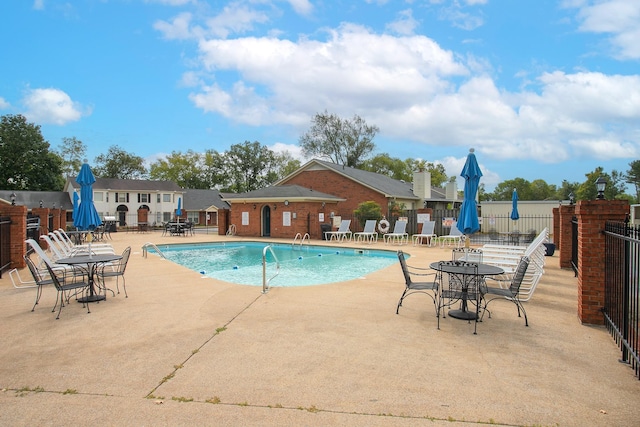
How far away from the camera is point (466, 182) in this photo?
958cm

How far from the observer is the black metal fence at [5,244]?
10.2 m

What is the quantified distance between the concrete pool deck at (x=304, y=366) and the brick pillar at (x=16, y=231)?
186 inches

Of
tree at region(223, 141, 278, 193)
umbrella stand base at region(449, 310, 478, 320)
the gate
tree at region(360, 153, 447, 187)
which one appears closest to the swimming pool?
umbrella stand base at region(449, 310, 478, 320)

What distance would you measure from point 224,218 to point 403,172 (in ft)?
121

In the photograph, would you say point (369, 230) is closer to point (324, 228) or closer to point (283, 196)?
point (324, 228)

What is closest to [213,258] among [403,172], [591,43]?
[591,43]

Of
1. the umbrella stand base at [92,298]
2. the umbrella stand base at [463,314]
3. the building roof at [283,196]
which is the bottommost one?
the umbrella stand base at [463,314]

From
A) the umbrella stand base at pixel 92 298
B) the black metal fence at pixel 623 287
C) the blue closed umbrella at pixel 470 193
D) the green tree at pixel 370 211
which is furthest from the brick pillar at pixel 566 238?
the green tree at pixel 370 211

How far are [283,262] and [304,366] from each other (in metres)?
10.8

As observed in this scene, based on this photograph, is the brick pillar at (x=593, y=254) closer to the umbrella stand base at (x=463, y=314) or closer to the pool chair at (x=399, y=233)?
the umbrella stand base at (x=463, y=314)

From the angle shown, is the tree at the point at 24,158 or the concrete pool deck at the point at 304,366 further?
the tree at the point at 24,158

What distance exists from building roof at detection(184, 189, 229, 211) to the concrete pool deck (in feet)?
149

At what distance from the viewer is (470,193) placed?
31.2 ft

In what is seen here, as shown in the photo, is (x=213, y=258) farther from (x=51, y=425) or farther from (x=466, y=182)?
(x=51, y=425)
